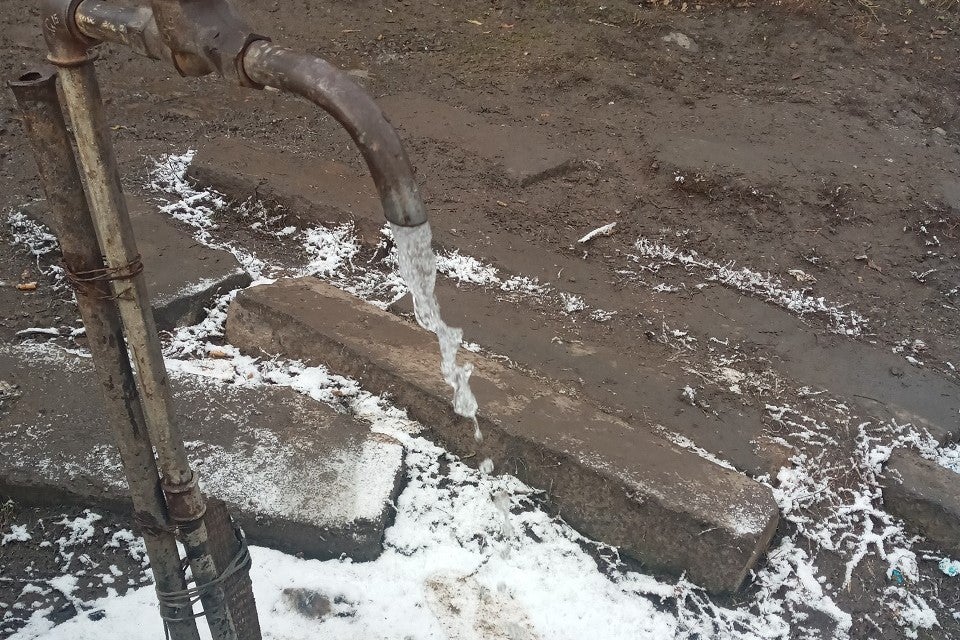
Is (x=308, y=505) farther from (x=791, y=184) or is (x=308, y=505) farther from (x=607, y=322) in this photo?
(x=791, y=184)

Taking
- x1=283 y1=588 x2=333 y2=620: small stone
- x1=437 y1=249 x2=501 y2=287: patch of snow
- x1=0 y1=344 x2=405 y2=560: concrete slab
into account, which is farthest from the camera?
x1=437 y1=249 x2=501 y2=287: patch of snow

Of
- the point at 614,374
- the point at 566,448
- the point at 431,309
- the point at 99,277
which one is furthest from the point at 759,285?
the point at 99,277

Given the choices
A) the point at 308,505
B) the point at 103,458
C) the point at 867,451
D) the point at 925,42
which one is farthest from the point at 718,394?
the point at 925,42

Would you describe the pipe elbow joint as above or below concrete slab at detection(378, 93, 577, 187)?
above

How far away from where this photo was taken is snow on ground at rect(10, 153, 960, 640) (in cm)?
199

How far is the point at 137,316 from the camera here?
4.11 feet

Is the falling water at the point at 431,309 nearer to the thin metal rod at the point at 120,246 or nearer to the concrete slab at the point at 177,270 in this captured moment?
the thin metal rod at the point at 120,246

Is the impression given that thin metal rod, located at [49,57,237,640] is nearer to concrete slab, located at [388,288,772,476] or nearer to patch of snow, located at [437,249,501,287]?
concrete slab, located at [388,288,772,476]

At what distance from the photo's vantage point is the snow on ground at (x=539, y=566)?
199 cm

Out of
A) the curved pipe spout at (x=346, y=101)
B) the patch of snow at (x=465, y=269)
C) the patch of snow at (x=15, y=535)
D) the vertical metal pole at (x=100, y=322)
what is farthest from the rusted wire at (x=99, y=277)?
the patch of snow at (x=465, y=269)

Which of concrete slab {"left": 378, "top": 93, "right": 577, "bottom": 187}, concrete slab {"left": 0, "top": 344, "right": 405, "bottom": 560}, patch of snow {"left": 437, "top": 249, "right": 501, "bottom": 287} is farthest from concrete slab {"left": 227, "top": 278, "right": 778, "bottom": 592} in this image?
concrete slab {"left": 378, "top": 93, "right": 577, "bottom": 187}

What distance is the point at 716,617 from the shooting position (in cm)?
204

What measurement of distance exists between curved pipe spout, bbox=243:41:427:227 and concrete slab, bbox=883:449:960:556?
7.00ft

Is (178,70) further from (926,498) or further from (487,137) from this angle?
(487,137)
